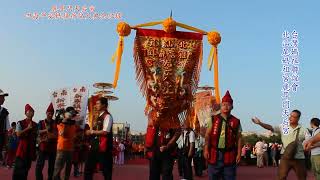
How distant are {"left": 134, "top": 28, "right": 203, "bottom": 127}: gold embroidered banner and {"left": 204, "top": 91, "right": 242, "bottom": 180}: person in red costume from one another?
158 cm

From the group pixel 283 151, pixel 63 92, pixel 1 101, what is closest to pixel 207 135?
pixel 283 151

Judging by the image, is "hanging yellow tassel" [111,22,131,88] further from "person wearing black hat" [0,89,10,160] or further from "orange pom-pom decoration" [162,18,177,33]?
"person wearing black hat" [0,89,10,160]

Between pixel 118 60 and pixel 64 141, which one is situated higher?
pixel 118 60

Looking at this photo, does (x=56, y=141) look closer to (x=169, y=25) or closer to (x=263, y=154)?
(x=169, y=25)

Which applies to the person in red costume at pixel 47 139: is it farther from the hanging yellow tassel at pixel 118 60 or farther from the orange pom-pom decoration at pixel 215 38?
the orange pom-pom decoration at pixel 215 38

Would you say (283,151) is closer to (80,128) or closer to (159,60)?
(159,60)

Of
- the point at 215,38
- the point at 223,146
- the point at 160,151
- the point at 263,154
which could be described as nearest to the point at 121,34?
the point at 215,38

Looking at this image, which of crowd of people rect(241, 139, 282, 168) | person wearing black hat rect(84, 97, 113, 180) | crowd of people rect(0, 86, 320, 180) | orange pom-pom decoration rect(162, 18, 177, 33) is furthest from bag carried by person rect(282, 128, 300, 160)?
crowd of people rect(241, 139, 282, 168)

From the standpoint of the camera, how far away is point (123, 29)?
28.3 ft

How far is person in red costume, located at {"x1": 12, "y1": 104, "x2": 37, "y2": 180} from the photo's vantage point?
8.27 m

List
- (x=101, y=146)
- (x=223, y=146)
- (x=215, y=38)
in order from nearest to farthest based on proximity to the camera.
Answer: (x=223, y=146)
(x=101, y=146)
(x=215, y=38)

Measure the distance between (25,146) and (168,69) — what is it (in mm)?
2884

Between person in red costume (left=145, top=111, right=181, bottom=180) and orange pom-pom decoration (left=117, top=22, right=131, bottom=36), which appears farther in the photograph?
orange pom-pom decoration (left=117, top=22, right=131, bottom=36)

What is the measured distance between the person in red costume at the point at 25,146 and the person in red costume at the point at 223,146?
132 inches
